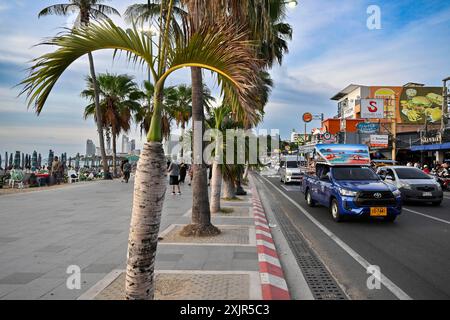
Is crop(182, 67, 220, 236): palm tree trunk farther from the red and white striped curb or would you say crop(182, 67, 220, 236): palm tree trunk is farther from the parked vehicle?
the parked vehicle

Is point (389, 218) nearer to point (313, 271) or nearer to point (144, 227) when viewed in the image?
point (313, 271)

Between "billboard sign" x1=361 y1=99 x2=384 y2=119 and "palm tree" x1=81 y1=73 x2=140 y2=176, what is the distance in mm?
31374

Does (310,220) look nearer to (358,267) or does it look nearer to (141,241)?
(358,267)

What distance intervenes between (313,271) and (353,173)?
19.7 feet

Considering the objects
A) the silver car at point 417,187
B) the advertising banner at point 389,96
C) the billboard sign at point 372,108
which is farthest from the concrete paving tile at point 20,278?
the advertising banner at point 389,96

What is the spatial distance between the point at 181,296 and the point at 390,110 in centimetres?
5606

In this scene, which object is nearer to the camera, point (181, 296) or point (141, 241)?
point (141, 241)

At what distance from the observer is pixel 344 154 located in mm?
12000

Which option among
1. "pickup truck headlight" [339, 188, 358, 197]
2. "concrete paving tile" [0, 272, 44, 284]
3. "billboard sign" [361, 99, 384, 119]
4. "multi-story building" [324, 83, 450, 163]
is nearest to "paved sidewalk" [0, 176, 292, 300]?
"concrete paving tile" [0, 272, 44, 284]

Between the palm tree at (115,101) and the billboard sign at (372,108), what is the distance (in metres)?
31.4

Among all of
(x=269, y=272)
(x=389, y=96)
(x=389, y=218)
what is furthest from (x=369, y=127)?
(x=269, y=272)

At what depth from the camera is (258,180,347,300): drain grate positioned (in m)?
4.52
